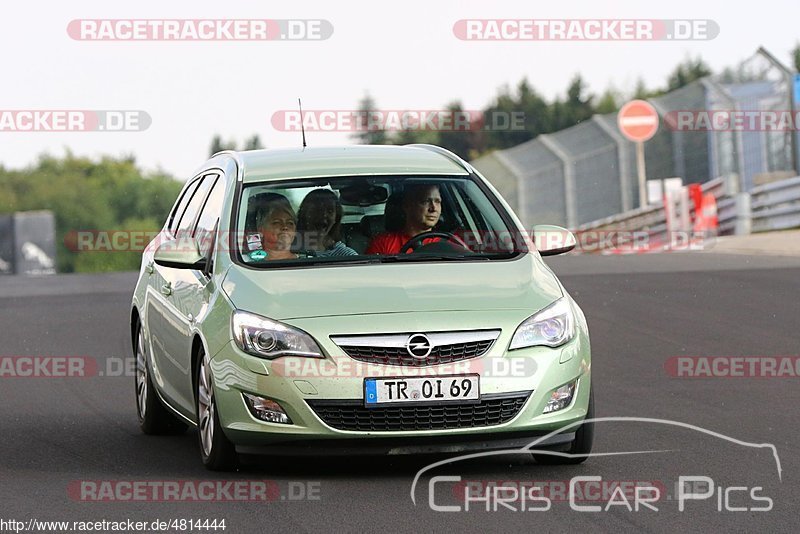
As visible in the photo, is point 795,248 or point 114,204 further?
point 114,204

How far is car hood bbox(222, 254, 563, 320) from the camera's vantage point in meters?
7.79

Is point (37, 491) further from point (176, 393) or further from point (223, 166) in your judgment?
point (223, 166)

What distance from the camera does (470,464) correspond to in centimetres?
815

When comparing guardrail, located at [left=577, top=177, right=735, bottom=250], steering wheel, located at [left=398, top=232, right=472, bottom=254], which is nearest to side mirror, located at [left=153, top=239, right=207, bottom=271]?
steering wheel, located at [left=398, top=232, right=472, bottom=254]

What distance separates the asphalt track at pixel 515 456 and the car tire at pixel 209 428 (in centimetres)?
8

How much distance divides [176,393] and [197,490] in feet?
4.87

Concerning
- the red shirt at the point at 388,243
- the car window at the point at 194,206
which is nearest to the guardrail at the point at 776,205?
the car window at the point at 194,206

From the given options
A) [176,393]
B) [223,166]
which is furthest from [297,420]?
[223,166]

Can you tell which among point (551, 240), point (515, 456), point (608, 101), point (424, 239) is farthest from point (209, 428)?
point (608, 101)

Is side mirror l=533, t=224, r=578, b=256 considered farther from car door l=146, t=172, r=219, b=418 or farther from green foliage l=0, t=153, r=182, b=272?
green foliage l=0, t=153, r=182, b=272

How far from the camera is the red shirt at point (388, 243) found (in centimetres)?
908

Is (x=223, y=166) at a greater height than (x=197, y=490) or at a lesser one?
greater

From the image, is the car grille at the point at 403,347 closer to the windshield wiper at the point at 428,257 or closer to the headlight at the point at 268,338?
A: the headlight at the point at 268,338

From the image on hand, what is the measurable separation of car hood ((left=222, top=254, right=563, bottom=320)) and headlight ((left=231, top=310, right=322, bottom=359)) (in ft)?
0.15
